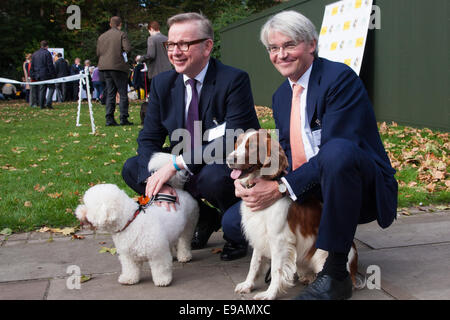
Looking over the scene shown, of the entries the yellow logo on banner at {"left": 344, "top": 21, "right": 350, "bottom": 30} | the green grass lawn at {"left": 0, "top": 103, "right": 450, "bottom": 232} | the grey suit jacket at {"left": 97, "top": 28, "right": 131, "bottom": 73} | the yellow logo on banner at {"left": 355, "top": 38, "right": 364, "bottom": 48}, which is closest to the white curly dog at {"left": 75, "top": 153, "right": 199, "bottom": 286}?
the green grass lawn at {"left": 0, "top": 103, "right": 450, "bottom": 232}

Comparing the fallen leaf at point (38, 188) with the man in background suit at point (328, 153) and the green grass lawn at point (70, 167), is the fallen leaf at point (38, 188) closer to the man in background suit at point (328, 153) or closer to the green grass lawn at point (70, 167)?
the green grass lawn at point (70, 167)

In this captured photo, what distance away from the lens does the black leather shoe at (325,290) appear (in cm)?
272

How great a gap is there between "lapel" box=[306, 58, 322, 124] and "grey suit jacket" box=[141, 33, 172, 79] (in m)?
8.69

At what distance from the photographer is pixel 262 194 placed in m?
2.81

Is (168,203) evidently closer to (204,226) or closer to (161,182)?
(161,182)

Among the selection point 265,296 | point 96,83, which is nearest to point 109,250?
point 265,296

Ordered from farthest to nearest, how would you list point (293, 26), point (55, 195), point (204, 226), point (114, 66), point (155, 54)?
point (114, 66) → point (155, 54) → point (55, 195) → point (204, 226) → point (293, 26)

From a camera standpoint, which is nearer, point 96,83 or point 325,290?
point 325,290

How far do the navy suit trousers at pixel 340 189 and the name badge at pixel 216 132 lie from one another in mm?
1003

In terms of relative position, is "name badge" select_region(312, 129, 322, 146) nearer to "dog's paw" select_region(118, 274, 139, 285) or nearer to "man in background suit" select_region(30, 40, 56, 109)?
"dog's paw" select_region(118, 274, 139, 285)

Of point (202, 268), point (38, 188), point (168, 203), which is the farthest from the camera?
point (38, 188)

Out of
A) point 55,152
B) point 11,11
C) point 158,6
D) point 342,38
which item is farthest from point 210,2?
point 55,152

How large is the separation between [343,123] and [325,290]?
0.95m

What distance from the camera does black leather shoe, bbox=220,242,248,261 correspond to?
367 centimetres
